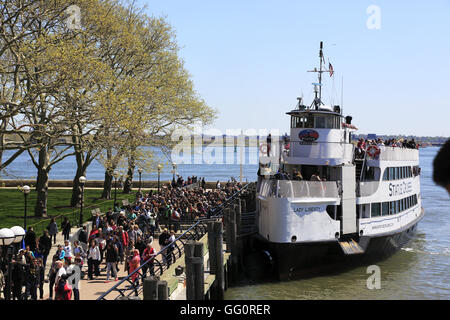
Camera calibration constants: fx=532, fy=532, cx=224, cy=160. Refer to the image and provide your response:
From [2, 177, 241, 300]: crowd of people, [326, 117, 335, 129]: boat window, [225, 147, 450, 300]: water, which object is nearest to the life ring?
[326, 117, 335, 129]: boat window

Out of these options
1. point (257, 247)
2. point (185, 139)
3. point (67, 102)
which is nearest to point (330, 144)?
point (257, 247)

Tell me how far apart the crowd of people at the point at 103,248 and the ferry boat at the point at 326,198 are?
15.2ft

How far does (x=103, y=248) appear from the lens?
20375 millimetres

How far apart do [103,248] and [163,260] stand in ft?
11.1

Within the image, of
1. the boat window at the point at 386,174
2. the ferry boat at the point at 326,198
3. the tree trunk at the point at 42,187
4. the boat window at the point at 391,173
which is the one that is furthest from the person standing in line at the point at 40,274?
the boat window at the point at 391,173

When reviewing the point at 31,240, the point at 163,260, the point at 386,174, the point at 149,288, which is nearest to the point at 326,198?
the point at 386,174

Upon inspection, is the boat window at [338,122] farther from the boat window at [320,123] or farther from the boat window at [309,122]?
the boat window at [309,122]

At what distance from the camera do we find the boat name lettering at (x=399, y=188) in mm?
27534

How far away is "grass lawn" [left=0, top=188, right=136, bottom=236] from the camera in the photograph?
30.7 m

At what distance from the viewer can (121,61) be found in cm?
4062

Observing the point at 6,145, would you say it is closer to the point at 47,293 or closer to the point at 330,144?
the point at 47,293
